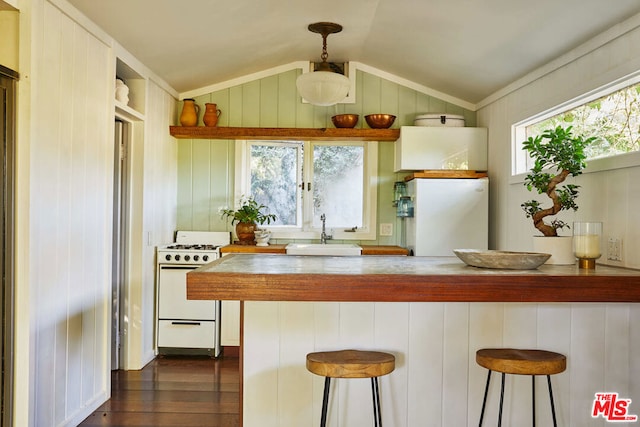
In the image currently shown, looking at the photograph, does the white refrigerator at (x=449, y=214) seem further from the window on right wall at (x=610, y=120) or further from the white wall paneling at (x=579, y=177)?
the window on right wall at (x=610, y=120)

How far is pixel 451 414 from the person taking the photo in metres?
2.36

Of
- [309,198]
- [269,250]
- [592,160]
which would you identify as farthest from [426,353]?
[309,198]

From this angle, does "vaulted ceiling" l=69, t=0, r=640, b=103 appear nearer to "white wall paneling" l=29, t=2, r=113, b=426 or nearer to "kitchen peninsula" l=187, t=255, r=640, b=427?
"white wall paneling" l=29, t=2, r=113, b=426

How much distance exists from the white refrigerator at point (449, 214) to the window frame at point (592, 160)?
0.42 metres

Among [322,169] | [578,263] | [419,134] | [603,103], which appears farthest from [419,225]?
[578,263]

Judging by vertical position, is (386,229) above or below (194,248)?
above

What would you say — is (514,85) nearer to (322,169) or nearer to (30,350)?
(322,169)

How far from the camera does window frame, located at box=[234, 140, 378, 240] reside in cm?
509

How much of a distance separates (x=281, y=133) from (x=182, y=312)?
1.85 metres

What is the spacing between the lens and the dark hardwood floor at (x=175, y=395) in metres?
3.17

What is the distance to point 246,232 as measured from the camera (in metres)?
4.88

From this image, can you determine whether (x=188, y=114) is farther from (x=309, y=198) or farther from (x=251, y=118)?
(x=309, y=198)

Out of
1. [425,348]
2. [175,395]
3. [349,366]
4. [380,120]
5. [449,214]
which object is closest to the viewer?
[349,366]

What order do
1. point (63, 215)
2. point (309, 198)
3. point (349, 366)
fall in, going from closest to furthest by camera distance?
point (349, 366)
point (63, 215)
point (309, 198)
